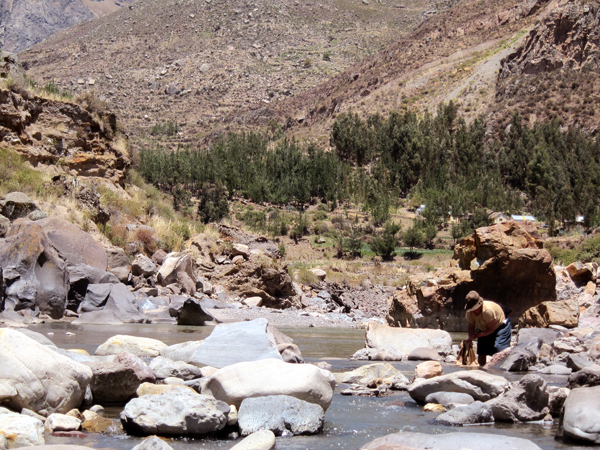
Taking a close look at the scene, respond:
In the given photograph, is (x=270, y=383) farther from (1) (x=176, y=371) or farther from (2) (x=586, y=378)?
(2) (x=586, y=378)

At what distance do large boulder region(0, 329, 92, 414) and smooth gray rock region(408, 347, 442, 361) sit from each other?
592 centimetres

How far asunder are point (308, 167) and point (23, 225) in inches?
1966

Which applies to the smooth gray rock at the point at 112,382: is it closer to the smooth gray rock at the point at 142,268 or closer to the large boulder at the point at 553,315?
the large boulder at the point at 553,315

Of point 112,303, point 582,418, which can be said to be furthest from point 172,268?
point 582,418

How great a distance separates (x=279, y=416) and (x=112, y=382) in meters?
1.81

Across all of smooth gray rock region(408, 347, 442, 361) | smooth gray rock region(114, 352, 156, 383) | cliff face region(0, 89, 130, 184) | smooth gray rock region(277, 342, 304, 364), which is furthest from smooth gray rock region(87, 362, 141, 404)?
cliff face region(0, 89, 130, 184)

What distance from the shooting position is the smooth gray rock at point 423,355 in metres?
9.76

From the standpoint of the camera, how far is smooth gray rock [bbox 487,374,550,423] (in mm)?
5590

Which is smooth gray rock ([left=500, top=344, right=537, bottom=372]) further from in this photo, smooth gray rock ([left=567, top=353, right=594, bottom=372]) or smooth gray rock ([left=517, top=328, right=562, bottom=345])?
smooth gray rock ([left=517, top=328, right=562, bottom=345])

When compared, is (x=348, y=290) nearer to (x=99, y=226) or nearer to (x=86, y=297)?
(x=99, y=226)

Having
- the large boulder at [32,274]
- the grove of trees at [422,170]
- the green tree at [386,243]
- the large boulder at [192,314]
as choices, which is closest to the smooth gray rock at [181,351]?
the large boulder at [192,314]

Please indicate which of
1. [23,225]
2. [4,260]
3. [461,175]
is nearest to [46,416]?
[4,260]

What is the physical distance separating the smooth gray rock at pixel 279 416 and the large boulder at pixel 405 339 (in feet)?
17.5

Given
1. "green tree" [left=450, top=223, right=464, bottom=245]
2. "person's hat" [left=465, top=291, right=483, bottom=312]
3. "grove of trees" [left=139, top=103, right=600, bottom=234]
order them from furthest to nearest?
"grove of trees" [left=139, top=103, right=600, bottom=234]
"green tree" [left=450, top=223, right=464, bottom=245]
"person's hat" [left=465, top=291, right=483, bottom=312]
